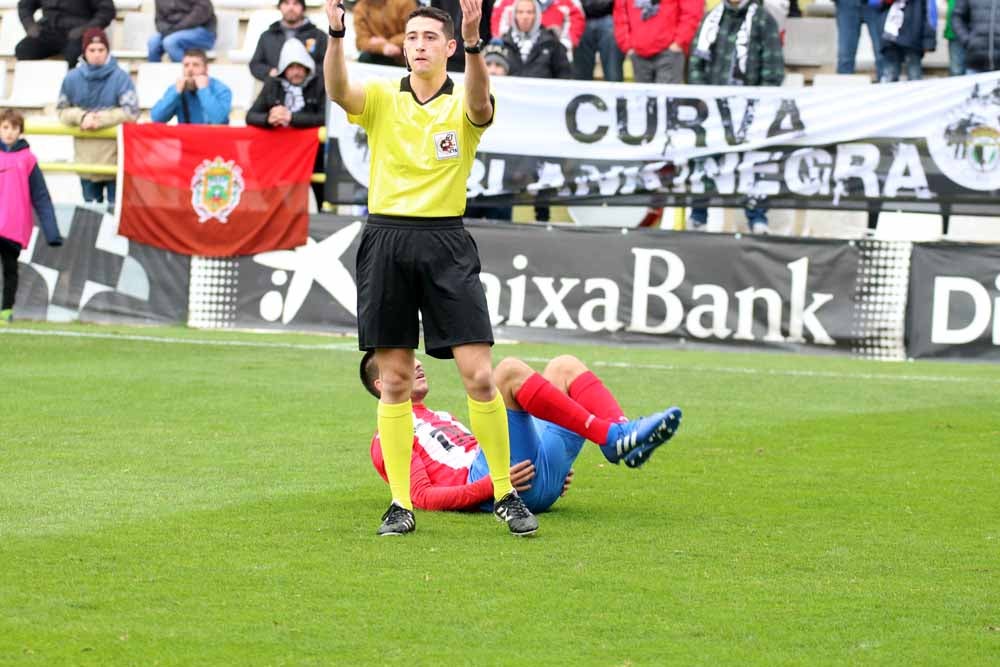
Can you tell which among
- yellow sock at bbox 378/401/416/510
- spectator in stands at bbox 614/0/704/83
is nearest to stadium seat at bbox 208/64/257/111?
spectator in stands at bbox 614/0/704/83

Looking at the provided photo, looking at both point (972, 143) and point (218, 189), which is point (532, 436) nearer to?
point (972, 143)

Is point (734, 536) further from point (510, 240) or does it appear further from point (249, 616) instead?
point (510, 240)

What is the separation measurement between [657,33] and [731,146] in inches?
68.8

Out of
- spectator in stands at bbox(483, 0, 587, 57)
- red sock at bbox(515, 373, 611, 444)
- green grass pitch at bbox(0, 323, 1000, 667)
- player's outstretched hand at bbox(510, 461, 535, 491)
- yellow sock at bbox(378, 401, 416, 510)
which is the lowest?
green grass pitch at bbox(0, 323, 1000, 667)

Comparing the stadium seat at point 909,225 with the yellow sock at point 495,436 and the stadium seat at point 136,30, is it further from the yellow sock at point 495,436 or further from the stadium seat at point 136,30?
the yellow sock at point 495,436

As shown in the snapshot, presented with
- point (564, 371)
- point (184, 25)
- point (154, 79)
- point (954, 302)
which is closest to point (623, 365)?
point (954, 302)

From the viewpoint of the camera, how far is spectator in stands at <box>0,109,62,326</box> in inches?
638

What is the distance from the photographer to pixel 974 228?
18.3m

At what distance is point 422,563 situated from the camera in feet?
20.0

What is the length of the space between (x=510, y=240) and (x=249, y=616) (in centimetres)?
1102

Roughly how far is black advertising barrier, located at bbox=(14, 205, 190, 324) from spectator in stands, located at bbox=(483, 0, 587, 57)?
13.1ft

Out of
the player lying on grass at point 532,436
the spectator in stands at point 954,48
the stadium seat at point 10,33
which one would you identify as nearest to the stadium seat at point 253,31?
the stadium seat at point 10,33

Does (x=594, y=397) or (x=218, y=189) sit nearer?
(x=594, y=397)

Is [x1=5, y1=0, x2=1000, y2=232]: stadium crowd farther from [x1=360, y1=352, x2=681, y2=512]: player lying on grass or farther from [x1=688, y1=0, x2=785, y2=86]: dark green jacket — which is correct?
[x1=360, y1=352, x2=681, y2=512]: player lying on grass
